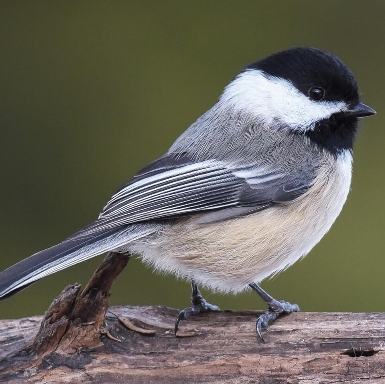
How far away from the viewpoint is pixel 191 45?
9.59ft

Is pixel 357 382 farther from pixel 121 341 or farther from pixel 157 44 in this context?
pixel 157 44

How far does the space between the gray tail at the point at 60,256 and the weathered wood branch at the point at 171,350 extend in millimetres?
47

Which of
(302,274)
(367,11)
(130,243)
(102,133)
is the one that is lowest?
(302,274)

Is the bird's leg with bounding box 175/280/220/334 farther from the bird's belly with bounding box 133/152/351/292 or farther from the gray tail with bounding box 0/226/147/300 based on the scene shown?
the gray tail with bounding box 0/226/147/300

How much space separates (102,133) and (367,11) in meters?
1.09

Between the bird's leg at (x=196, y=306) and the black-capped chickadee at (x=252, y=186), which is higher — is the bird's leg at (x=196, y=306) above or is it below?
below

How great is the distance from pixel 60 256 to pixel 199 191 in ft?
1.37

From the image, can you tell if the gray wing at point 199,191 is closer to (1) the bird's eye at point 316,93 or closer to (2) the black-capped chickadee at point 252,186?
(2) the black-capped chickadee at point 252,186

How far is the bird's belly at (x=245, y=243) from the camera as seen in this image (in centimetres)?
200

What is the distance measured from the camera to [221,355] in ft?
6.09

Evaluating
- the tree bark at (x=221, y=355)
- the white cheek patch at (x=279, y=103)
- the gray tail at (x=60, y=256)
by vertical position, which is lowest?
the tree bark at (x=221, y=355)

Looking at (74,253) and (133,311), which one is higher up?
(74,253)

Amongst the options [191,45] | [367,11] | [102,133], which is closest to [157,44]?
[191,45]

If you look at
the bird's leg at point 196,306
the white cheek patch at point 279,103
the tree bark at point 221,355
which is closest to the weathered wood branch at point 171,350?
the tree bark at point 221,355
